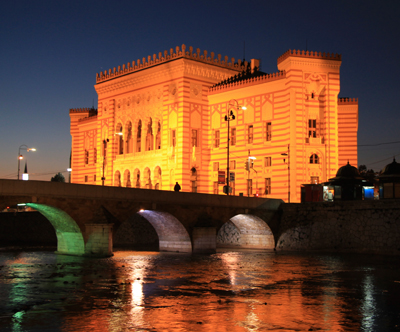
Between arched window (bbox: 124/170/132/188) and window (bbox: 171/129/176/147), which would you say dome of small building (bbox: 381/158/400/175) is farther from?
arched window (bbox: 124/170/132/188)

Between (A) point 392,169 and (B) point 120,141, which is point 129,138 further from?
(A) point 392,169

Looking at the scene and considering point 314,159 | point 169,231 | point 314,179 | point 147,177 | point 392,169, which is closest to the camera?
point 169,231

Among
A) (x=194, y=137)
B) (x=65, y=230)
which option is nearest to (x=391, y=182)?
(x=194, y=137)

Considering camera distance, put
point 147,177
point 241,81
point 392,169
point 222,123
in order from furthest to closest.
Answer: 1. point 147,177
2. point 222,123
3. point 241,81
4. point 392,169

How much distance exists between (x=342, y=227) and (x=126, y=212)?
18698 mm

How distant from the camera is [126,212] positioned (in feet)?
128

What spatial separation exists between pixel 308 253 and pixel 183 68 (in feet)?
84.2

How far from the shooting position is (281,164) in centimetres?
5409

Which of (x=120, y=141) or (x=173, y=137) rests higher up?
(x=120, y=141)

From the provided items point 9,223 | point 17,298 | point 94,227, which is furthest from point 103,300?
point 9,223

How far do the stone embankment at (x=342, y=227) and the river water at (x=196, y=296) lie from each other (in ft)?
23.3

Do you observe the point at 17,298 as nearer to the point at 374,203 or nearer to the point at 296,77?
the point at 374,203

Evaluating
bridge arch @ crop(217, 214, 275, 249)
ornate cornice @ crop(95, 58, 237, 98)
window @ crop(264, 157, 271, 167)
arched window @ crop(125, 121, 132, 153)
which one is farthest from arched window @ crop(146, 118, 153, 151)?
window @ crop(264, 157, 271, 167)

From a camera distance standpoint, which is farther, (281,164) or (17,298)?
(281,164)
